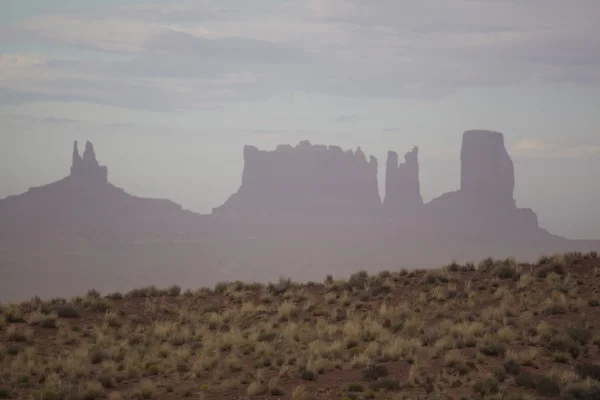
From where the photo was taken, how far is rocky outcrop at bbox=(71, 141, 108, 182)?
17350 cm

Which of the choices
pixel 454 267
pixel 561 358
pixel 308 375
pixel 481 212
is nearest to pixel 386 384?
pixel 308 375

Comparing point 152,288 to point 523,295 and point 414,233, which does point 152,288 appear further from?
point 414,233

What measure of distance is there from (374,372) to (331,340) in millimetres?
3951

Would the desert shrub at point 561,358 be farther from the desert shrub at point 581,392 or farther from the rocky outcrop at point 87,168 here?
the rocky outcrop at point 87,168

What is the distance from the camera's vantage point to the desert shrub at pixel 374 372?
1792cm

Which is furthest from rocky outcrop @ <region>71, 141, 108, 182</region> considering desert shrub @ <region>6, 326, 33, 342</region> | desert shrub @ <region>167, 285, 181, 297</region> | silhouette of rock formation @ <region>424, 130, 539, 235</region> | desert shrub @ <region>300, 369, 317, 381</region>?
desert shrub @ <region>300, 369, 317, 381</region>

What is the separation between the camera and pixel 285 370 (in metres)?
18.8

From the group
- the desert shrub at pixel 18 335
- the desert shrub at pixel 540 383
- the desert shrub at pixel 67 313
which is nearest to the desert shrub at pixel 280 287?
the desert shrub at pixel 67 313

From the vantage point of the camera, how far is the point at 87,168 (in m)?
176

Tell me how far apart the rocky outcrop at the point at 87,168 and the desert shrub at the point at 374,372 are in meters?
163

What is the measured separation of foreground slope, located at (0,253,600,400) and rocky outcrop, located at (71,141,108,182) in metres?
149

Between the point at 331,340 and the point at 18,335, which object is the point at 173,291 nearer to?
the point at 18,335

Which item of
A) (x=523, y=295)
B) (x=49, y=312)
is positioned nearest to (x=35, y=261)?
(x=49, y=312)

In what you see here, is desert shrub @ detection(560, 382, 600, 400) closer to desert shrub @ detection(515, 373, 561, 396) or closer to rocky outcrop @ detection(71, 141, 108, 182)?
desert shrub @ detection(515, 373, 561, 396)
